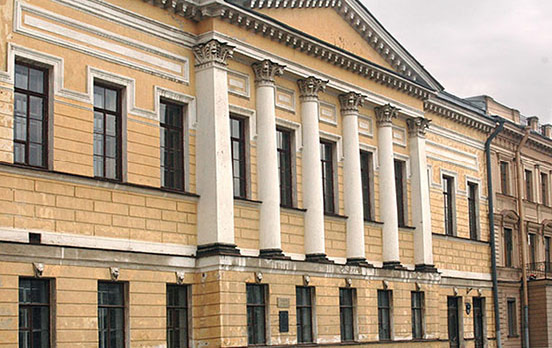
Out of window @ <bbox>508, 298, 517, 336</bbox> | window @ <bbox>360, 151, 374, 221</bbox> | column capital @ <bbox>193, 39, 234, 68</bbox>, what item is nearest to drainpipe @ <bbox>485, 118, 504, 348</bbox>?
window @ <bbox>508, 298, 517, 336</bbox>

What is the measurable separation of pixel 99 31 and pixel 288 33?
6.29 meters

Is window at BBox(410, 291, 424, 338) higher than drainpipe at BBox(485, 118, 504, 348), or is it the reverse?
drainpipe at BBox(485, 118, 504, 348)

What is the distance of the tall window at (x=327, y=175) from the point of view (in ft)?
93.3

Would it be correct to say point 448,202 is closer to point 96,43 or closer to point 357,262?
point 357,262

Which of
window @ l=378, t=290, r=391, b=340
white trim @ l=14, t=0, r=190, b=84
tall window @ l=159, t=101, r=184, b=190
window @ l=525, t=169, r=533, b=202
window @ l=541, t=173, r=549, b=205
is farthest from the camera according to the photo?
window @ l=541, t=173, r=549, b=205

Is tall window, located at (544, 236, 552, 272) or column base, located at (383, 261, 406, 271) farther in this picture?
tall window, located at (544, 236, 552, 272)

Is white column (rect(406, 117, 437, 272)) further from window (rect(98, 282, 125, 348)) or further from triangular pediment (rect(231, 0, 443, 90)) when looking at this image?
window (rect(98, 282, 125, 348))

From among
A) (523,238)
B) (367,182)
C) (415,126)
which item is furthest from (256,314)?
(523,238)

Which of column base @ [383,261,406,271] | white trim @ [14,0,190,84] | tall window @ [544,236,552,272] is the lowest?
column base @ [383,261,406,271]

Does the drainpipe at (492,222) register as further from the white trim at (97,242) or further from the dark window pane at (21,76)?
the dark window pane at (21,76)

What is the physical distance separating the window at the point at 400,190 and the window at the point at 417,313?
2.37 metres

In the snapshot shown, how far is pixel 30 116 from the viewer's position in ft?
65.7

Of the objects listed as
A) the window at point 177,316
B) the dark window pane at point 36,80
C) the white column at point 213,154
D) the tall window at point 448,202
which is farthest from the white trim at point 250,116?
the tall window at point 448,202

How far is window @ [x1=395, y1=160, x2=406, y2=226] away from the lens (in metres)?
32.0
